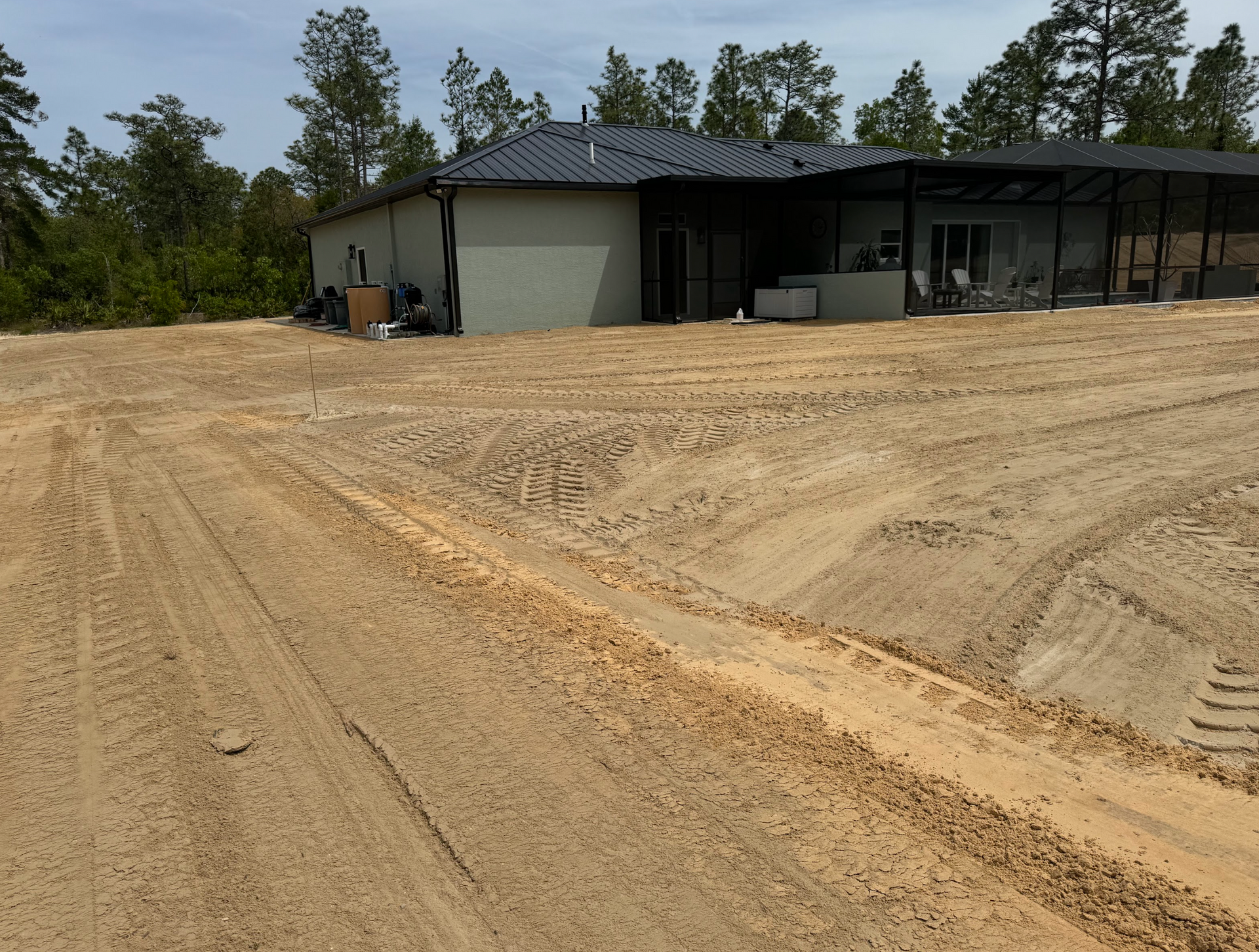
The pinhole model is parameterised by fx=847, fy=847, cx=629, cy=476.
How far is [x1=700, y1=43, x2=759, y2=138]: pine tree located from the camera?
48.2 m

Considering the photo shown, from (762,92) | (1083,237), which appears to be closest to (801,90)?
(762,92)

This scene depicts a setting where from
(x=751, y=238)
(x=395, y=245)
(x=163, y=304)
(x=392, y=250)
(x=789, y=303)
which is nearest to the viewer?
(x=789, y=303)

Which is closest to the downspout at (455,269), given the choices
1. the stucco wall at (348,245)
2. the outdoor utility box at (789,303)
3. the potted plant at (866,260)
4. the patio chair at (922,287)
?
the stucco wall at (348,245)

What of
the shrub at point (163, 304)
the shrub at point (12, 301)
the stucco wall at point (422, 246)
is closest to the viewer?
the stucco wall at point (422, 246)

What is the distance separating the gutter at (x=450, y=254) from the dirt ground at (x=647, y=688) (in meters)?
10.6

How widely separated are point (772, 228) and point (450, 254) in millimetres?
8142

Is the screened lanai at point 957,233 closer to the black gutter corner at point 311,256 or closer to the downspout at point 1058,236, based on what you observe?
the downspout at point 1058,236

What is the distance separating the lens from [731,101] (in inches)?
1937

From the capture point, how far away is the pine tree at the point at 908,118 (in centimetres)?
5119

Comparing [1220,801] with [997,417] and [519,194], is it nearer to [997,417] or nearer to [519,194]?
[997,417]

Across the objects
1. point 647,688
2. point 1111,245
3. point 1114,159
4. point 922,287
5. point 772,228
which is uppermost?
point 1114,159

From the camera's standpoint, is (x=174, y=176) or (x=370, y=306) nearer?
(x=370, y=306)

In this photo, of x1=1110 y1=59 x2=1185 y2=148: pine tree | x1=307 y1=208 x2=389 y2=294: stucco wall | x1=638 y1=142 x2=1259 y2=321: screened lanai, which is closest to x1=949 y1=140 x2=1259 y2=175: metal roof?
x1=638 y1=142 x2=1259 y2=321: screened lanai

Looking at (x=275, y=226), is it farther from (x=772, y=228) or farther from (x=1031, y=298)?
(x=1031, y=298)
